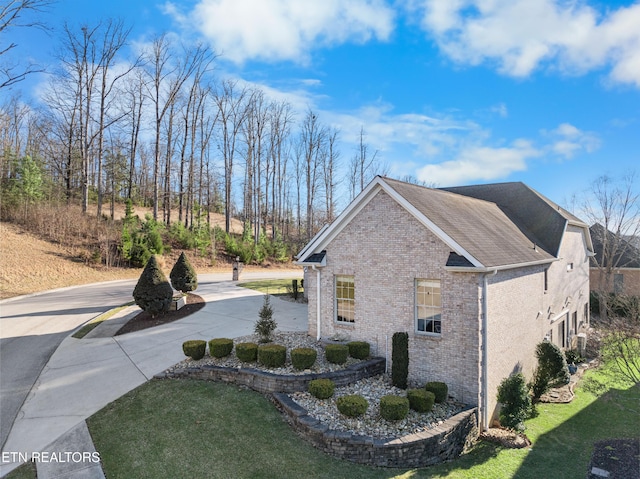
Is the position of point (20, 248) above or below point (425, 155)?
below

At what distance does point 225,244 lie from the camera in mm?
38000

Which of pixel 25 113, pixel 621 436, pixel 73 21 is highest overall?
pixel 73 21

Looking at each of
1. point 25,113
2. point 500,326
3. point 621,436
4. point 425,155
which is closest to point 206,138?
point 25,113

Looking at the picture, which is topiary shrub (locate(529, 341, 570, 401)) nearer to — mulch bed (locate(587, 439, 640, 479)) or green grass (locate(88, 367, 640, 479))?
green grass (locate(88, 367, 640, 479))

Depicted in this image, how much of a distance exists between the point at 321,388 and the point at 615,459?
7995 millimetres

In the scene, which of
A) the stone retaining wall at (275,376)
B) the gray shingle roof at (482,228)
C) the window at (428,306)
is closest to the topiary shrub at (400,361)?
the window at (428,306)

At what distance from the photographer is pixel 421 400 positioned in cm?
892

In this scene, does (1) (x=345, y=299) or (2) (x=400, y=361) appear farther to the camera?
(1) (x=345, y=299)

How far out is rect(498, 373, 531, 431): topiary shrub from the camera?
387 inches

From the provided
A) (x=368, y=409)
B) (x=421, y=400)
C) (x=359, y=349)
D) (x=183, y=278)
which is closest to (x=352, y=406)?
(x=368, y=409)

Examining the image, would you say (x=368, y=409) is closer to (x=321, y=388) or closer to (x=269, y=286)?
(x=321, y=388)

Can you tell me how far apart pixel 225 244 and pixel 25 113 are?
28901 millimetres

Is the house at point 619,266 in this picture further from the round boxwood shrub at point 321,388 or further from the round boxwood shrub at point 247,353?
the round boxwood shrub at point 247,353

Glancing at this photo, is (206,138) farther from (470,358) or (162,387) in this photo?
(470,358)
